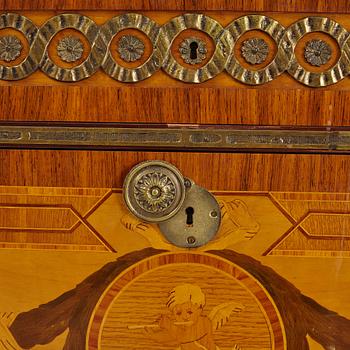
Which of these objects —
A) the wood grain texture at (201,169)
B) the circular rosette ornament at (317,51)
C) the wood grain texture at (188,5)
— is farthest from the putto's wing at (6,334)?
the circular rosette ornament at (317,51)

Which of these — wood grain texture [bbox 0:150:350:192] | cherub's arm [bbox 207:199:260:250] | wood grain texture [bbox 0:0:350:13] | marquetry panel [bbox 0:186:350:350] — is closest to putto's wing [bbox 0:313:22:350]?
marquetry panel [bbox 0:186:350:350]

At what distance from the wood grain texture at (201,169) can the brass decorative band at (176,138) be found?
0.01 meters

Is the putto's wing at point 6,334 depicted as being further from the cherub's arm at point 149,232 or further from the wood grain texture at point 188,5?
the wood grain texture at point 188,5

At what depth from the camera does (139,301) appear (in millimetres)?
919

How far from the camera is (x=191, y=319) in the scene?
2.99 feet

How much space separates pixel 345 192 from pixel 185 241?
9.4 inches

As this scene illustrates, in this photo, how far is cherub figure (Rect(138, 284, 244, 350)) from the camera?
2.99 ft

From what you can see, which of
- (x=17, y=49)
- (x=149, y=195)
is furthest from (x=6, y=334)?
(x=17, y=49)

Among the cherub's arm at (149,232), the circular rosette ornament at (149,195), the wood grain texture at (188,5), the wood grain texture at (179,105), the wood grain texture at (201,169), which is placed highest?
the wood grain texture at (188,5)

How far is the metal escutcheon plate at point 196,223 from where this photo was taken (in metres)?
0.90

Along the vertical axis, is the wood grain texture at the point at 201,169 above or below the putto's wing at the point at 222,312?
above

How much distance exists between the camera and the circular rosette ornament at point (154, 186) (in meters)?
0.90

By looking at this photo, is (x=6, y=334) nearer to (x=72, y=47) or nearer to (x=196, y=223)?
(x=196, y=223)

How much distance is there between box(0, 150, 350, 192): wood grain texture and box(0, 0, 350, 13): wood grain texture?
0.68 feet
